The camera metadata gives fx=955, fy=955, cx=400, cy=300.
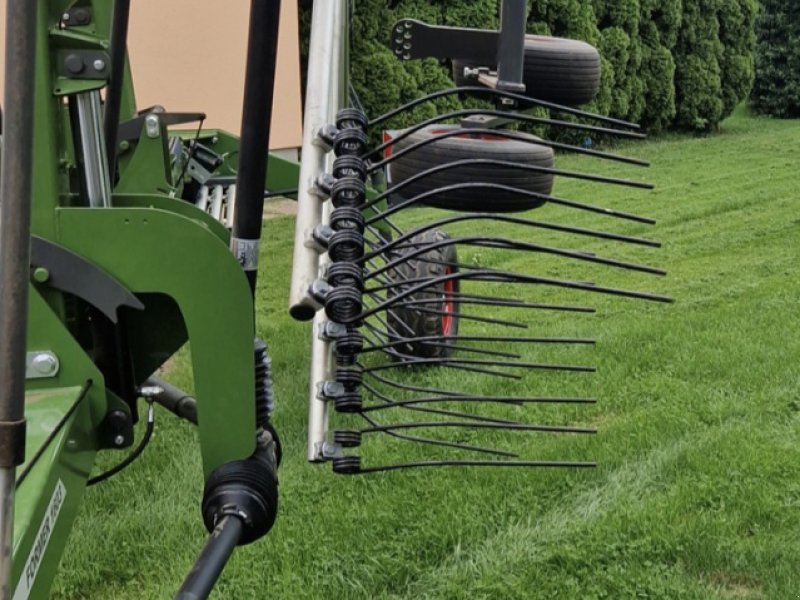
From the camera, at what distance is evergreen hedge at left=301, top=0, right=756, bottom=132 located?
10820 mm

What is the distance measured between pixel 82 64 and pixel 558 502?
7.67 feet

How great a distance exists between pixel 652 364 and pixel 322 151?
334 centimetres

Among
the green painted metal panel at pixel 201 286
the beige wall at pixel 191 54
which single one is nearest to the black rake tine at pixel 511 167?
the green painted metal panel at pixel 201 286

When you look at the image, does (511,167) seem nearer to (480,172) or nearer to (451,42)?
(480,172)

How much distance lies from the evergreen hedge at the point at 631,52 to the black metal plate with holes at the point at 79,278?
908 centimetres

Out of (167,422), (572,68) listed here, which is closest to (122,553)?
(167,422)

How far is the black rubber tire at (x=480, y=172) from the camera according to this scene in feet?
6.21

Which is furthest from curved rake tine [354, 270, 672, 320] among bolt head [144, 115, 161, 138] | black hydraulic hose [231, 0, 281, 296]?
bolt head [144, 115, 161, 138]

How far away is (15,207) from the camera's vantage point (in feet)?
3.12

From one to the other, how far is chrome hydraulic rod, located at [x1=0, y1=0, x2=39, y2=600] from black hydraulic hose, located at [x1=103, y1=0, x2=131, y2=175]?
3.27 ft

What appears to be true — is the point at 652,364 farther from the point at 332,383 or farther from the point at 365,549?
the point at 332,383

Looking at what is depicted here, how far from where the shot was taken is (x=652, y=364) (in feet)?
15.7

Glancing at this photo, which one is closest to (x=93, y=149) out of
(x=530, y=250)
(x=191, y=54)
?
(x=530, y=250)

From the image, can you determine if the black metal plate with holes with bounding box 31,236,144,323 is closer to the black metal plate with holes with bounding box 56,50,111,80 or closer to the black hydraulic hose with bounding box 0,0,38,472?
the black metal plate with holes with bounding box 56,50,111,80
